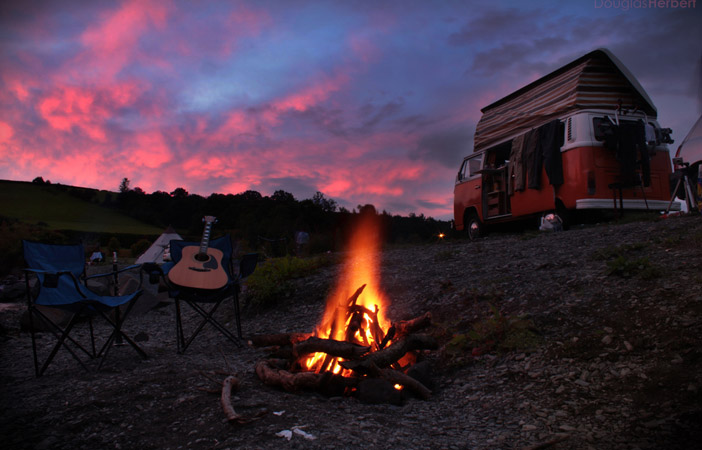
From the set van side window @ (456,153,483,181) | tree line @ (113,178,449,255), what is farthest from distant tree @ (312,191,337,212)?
van side window @ (456,153,483,181)

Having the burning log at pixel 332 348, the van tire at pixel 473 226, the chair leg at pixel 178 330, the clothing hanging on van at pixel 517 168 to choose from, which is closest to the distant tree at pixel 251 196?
the van tire at pixel 473 226

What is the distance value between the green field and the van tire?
93.1 ft

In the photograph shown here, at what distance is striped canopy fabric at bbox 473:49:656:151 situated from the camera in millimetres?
7414

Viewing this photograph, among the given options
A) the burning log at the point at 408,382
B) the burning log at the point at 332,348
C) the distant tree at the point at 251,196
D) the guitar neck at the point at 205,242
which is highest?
the distant tree at the point at 251,196

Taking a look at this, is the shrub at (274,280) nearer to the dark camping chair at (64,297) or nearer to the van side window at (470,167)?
the dark camping chair at (64,297)

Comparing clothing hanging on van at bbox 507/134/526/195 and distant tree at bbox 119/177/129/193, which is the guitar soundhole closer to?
clothing hanging on van at bbox 507/134/526/195

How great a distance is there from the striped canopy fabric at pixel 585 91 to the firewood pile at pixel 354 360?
19.3ft

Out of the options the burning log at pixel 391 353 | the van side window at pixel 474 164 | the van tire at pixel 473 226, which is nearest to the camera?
the burning log at pixel 391 353

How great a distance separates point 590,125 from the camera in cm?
701

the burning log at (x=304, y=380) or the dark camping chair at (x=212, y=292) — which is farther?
the dark camping chair at (x=212, y=292)

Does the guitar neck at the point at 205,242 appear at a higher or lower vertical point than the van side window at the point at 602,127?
lower

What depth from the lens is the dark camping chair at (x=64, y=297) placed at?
3311 mm

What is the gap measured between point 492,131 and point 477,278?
5.55 meters

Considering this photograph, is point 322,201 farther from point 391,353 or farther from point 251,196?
point 391,353
